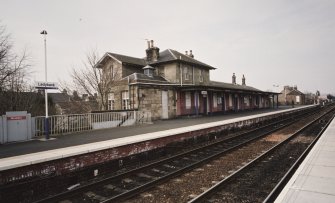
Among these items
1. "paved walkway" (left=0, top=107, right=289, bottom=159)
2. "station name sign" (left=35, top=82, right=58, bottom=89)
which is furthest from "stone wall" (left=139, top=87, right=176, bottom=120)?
"station name sign" (left=35, top=82, right=58, bottom=89)

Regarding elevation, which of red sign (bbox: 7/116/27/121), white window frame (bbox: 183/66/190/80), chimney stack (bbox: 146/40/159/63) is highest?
chimney stack (bbox: 146/40/159/63)

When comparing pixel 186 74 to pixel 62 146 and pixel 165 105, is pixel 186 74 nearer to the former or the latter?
pixel 165 105

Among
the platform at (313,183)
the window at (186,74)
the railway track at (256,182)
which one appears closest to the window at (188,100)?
the window at (186,74)

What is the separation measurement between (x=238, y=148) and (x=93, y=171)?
6685 mm

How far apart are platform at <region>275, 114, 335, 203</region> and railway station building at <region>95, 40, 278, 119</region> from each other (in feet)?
48.2

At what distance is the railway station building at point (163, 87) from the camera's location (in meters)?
20.5

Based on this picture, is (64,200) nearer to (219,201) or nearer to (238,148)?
(219,201)

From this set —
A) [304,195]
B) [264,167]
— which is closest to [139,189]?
[304,195]

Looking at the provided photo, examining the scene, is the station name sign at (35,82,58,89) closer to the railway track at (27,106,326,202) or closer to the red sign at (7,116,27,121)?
the red sign at (7,116,27,121)

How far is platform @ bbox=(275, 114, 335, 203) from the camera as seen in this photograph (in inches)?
157

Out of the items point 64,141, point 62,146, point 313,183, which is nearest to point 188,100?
point 64,141

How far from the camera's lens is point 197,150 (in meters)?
9.99

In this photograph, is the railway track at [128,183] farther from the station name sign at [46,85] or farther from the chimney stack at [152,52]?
the chimney stack at [152,52]

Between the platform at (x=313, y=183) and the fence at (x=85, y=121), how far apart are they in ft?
38.0
